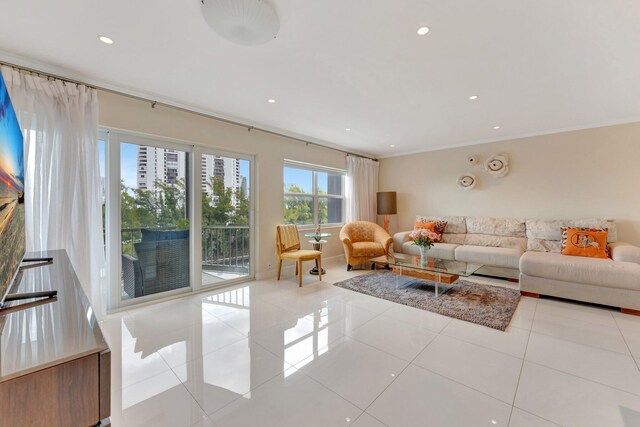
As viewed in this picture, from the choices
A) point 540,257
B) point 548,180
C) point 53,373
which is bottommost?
point 540,257

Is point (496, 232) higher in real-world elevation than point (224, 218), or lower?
lower

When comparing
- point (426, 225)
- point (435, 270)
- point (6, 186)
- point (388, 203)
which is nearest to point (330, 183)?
point (388, 203)

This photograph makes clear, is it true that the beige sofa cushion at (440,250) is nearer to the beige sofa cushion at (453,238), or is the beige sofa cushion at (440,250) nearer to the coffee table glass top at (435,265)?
the beige sofa cushion at (453,238)

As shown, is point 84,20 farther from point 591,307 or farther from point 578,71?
point 591,307

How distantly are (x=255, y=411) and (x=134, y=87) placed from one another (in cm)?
313

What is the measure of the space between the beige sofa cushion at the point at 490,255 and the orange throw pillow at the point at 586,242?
1.82 feet

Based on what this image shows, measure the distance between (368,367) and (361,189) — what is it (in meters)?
4.19

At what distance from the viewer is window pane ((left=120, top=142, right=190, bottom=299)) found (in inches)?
116

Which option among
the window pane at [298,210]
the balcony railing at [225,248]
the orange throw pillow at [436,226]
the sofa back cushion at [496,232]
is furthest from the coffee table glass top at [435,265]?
the balcony railing at [225,248]

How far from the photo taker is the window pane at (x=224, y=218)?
3.54 metres

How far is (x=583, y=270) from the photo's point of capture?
2.94 metres

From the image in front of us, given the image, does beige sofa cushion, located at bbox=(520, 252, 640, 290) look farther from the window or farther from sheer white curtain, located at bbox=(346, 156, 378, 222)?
the window

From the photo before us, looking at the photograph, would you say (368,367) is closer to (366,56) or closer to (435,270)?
(435,270)

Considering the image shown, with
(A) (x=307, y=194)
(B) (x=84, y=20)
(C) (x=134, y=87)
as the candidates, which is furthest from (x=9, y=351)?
(A) (x=307, y=194)
